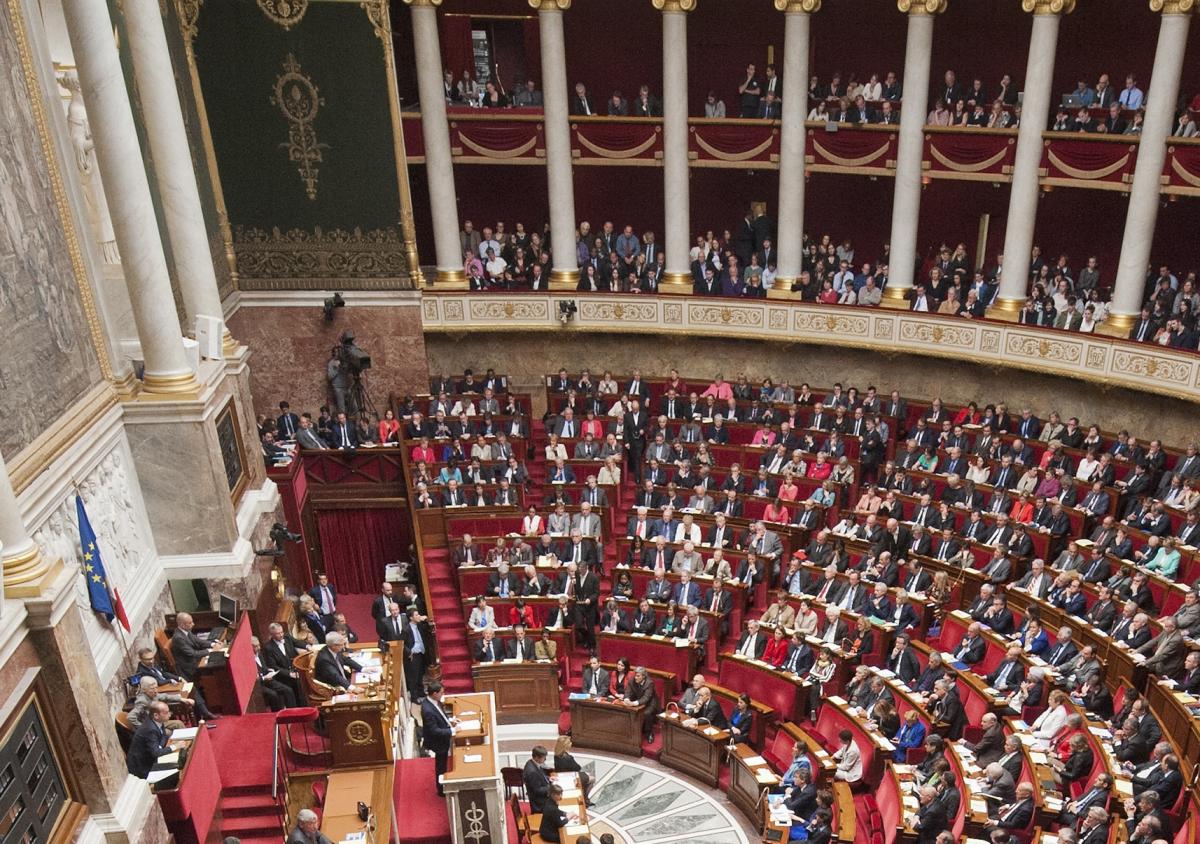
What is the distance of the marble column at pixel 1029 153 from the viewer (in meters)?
14.7

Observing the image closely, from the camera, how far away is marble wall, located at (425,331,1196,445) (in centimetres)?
1527

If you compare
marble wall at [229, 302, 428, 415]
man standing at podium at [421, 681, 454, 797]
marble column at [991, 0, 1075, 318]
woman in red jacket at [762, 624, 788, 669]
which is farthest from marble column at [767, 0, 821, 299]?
man standing at podium at [421, 681, 454, 797]

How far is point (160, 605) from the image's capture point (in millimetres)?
10180

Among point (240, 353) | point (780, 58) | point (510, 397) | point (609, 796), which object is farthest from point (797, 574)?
point (780, 58)

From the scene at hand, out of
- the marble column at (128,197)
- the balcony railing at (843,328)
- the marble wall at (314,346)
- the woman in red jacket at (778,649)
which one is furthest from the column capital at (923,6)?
the marble column at (128,197)

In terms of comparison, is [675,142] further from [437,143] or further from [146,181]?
[146,181]

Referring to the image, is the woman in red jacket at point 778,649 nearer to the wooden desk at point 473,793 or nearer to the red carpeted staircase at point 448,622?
the red carpeted staircase at point 448,622

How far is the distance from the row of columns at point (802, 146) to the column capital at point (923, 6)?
0.01 metres

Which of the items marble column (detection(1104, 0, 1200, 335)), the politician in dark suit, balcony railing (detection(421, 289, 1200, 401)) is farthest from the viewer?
balcony railing (detection(421, 289, 1200, 401))

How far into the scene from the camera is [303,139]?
16.0m

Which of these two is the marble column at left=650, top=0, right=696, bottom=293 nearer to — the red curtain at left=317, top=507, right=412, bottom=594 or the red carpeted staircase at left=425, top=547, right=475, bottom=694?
the red curtain at left=317, top=507, right=412, bottom=594

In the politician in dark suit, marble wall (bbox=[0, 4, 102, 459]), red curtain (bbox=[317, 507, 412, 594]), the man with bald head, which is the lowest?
red curtain (bbox=[317, 507, 412, 594])

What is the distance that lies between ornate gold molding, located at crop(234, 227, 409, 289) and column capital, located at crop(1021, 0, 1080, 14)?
32.1 ft

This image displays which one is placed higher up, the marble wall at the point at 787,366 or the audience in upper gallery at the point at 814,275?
the audience in upper gallery at the point at 814,275
